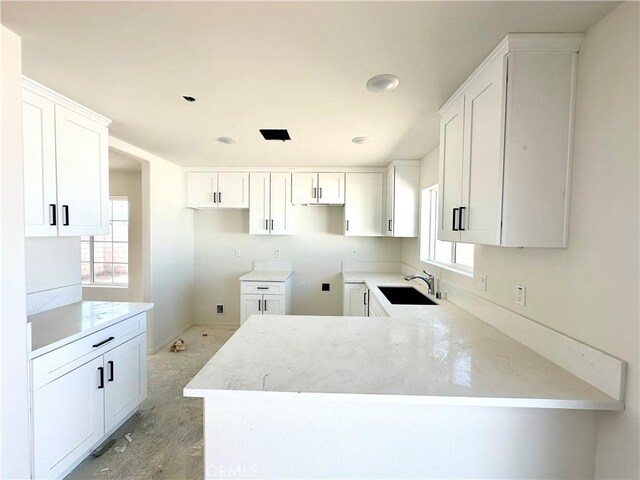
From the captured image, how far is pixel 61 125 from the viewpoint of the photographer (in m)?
1.65

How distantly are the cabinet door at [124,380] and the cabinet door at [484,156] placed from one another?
7.72 ft

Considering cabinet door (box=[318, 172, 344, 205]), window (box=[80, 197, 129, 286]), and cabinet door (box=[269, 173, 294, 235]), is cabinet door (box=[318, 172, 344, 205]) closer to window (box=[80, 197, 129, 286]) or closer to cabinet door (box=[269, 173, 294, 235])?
cabinet door (box=[269, 173, 294, 235])

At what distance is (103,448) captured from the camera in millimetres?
1780

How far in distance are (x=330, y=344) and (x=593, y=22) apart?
1687 millimetres

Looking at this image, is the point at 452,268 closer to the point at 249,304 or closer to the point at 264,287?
the point at 264,287

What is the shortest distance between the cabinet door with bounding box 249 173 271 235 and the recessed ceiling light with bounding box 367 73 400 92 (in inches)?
91.3

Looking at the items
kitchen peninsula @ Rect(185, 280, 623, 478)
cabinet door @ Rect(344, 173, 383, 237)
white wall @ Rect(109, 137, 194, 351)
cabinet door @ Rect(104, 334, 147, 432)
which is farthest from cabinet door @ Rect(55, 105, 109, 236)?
cabinet door @ Rect(344, 173, 383, 237)

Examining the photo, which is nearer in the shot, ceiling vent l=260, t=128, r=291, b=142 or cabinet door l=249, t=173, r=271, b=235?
ceiling vent l=260, t=128, r=291, b=142

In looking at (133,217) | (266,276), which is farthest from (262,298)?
(133,217)

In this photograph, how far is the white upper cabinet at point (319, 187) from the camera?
3510 mm

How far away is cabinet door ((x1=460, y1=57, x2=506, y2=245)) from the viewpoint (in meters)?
1.13

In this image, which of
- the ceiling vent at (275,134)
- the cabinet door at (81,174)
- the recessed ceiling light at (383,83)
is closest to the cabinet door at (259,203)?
the ceiling vent at (275,134)

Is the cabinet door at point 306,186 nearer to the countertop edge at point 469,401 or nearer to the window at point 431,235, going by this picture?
the window at point 431,235

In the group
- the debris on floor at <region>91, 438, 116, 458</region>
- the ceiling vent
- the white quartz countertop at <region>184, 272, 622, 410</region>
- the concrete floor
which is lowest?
the concrete floor
